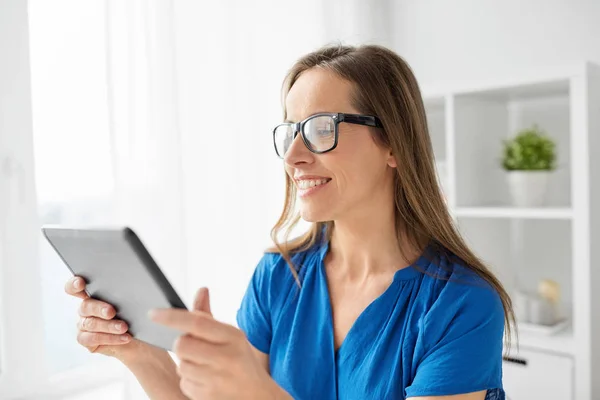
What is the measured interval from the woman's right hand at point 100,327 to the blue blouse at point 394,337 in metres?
0.38

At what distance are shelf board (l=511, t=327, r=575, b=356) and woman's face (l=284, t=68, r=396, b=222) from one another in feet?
3.42

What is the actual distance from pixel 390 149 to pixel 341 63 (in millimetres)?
223

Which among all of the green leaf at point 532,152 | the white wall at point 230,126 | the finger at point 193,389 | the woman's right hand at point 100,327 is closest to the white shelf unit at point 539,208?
the green leaf at point 532,152

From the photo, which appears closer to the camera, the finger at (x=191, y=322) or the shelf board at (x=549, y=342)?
the finger at (x=191, y=322)

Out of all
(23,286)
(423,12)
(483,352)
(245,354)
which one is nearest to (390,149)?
(483,352)

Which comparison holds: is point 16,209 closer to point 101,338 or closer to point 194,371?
point 101,338

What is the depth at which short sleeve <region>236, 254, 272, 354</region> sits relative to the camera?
1.43 metres

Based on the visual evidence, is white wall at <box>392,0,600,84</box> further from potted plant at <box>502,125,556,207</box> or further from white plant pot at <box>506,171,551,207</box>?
white plant pot at <box>506,171,551,207</box>

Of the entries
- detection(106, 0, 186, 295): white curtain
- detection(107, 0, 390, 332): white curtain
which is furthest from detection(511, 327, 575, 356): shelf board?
detection(106, 0, 186, 295): white curtain

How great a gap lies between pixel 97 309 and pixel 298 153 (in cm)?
53

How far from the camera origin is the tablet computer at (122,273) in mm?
780

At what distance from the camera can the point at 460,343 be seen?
1123mm

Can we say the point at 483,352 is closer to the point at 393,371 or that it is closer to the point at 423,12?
the point at 393,371

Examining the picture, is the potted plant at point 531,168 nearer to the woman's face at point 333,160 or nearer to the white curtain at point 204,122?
the white curtain at point 204,122
